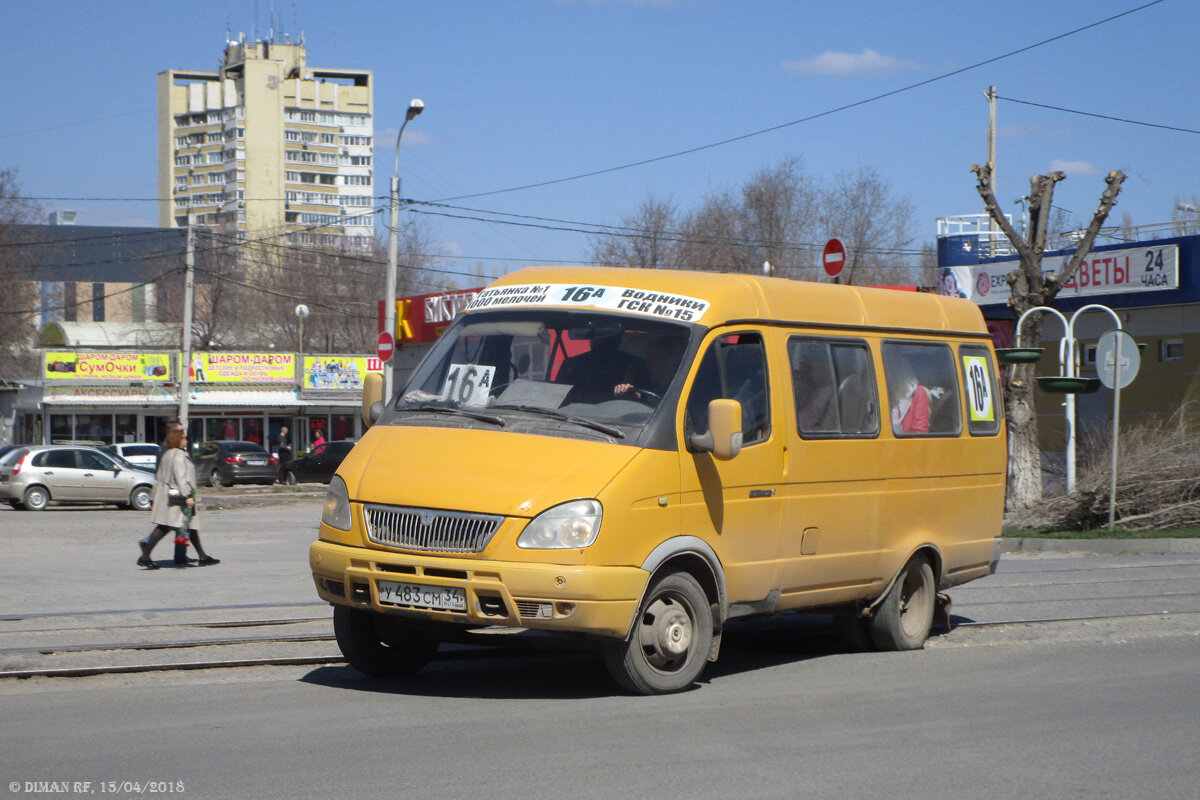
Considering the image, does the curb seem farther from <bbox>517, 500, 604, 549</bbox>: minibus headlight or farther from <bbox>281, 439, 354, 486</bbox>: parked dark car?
<bbox>281, 439, 354, 486</bbox>: parked dark car

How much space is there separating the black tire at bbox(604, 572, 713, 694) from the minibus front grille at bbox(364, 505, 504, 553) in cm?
97

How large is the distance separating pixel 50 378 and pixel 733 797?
50.4 metres

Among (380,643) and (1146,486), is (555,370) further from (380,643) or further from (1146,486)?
(1146,486)

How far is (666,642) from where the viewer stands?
7.14 m

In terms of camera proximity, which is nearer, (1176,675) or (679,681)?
(679,681)

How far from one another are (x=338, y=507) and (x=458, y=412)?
86 centimetres

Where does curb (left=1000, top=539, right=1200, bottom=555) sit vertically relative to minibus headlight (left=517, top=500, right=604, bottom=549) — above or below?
below

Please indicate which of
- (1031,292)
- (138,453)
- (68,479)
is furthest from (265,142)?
(1031,292)

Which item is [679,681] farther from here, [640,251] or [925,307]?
[640,251]

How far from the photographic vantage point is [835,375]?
8.46m

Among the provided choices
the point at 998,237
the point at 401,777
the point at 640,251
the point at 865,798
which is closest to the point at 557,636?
Answer: the point at 401,777

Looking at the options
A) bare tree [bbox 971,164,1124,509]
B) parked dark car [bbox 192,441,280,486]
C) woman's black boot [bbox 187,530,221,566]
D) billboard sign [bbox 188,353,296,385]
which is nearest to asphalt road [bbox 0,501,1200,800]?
woman's black boot [bbox 187,530,221,566]

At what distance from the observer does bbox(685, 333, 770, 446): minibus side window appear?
7.38 m

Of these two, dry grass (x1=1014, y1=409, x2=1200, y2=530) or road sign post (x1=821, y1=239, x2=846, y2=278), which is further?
dry grass (x1=1014, y1=409, x2=1200, y2=530)
